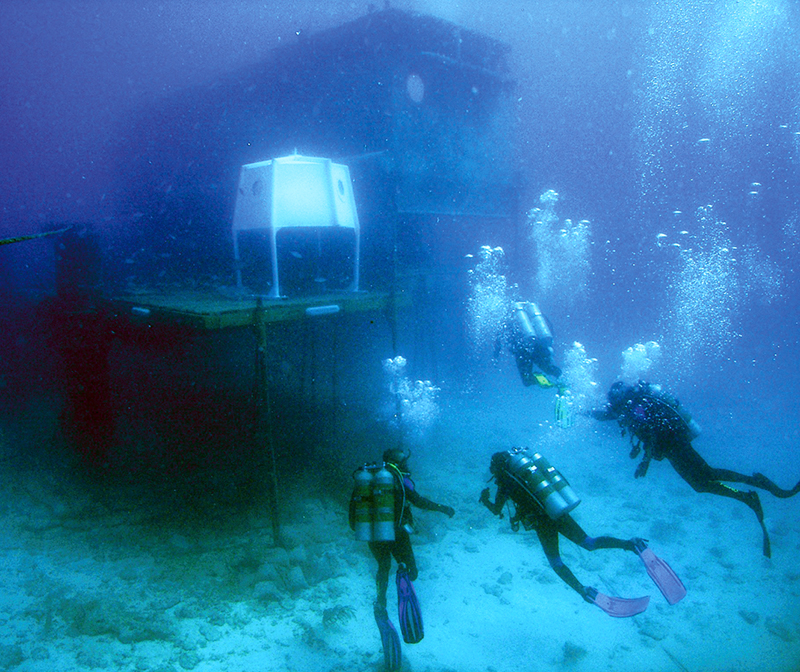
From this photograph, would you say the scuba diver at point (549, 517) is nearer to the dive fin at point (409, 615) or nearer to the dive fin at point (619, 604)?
the dive fin at point (619, 604)

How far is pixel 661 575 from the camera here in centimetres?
511

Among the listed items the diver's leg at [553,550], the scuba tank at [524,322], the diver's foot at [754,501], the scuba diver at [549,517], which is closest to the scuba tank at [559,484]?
the scuba diver at [549,517]

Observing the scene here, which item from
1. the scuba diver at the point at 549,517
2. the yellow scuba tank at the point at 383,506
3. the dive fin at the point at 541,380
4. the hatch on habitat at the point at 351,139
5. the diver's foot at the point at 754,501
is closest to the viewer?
the yellow scuba tank at the point at 383,506

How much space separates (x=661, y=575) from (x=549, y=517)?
162 centimetres

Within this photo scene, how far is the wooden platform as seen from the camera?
245 inches

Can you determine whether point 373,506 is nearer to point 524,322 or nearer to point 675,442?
point 675,442

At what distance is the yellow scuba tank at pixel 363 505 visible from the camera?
4598 millimetres

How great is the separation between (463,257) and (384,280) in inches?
128

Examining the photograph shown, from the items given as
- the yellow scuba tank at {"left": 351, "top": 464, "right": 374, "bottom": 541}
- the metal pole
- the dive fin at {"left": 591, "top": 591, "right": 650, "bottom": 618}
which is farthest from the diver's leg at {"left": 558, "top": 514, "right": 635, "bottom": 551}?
the metal pole

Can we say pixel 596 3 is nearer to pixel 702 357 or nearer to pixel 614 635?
pixel 702 357

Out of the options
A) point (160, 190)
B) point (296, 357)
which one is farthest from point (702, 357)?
point (160, 190)

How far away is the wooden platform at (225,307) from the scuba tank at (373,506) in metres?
2.99

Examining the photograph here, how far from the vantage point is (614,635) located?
5762 mm

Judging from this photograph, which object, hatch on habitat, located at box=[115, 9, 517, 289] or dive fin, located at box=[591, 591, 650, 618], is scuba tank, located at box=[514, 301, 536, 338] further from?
hatch on habitat, located at box=[115, 9, 517, 289]
